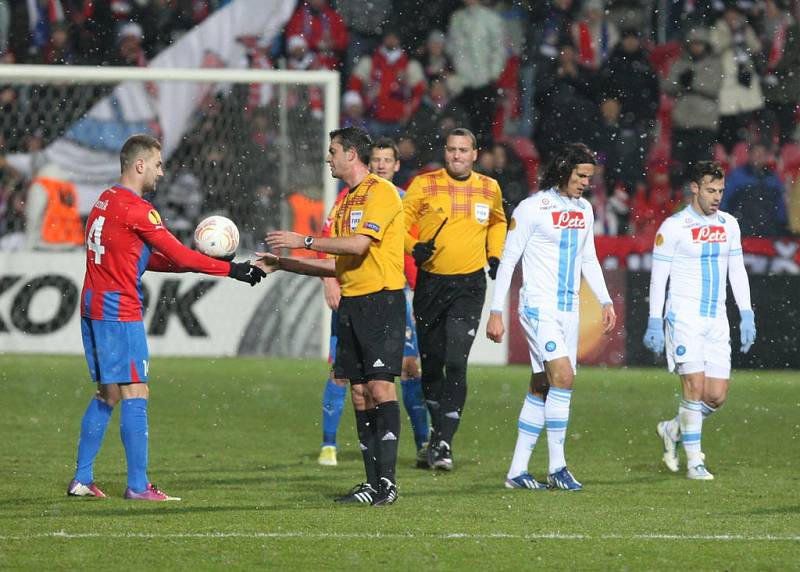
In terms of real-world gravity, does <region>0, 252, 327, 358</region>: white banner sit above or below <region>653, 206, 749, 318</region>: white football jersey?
below

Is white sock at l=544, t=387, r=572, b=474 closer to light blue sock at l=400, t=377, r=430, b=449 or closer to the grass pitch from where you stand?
the grass pitch

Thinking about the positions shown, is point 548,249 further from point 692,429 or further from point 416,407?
point 416,407

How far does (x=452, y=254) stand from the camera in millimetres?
9398

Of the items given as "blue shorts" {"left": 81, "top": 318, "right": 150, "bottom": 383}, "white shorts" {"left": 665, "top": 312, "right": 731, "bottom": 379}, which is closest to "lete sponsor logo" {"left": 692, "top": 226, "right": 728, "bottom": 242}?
"white shorts" {"left": 665, "top": 312, "right": 731, "bottom": 379}

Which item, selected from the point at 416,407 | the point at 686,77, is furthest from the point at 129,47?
the point at 416,407

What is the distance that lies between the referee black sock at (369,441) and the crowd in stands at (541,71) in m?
10.2

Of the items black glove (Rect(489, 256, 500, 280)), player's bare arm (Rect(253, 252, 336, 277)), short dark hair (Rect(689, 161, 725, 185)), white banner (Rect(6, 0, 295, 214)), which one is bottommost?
black glove (Rect(489, 256, 500, 280))

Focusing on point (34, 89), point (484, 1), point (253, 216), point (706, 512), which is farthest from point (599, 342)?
point (706, 512)

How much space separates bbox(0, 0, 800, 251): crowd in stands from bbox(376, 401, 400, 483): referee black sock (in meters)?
10.3

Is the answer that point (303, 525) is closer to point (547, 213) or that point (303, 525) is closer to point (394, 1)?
point (547, 213)

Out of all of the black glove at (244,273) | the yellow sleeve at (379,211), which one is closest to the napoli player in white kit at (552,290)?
the yellow sleeve at (379,211)

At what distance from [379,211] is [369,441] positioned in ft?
3.93

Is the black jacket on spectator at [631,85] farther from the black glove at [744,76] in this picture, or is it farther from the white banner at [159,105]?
the white banner at [159,105]

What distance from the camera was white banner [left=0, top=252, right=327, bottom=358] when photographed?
15.7 m
